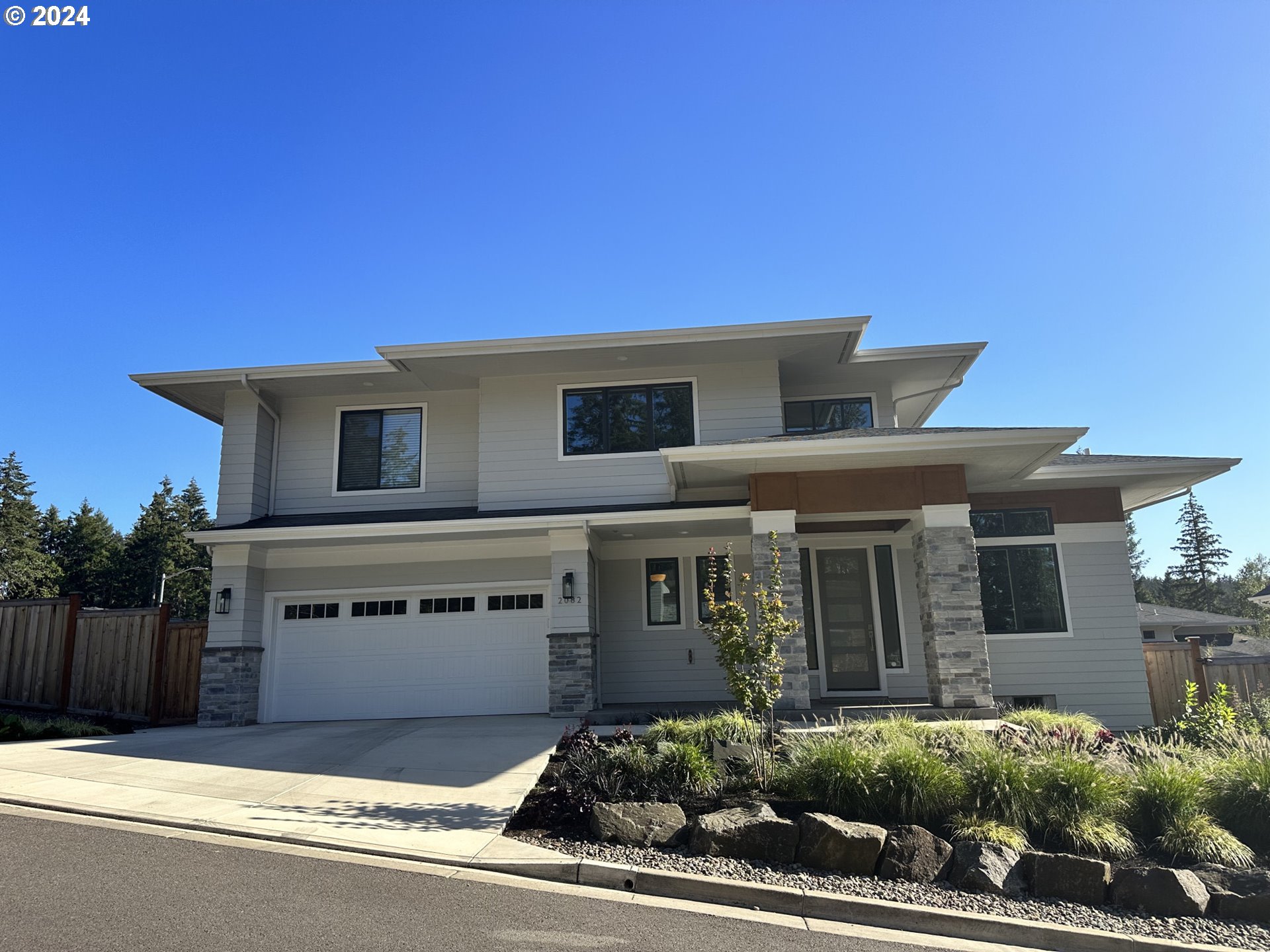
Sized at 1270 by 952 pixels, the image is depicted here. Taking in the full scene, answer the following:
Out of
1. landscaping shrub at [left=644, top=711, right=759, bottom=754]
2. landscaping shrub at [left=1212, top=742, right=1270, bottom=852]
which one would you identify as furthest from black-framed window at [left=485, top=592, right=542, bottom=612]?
landscaping shrub at [left=1212, top=742, right=1270, bottom=852]

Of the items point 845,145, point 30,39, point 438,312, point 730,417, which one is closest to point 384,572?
point 438,312

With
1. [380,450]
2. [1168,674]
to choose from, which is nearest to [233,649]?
[380,450]

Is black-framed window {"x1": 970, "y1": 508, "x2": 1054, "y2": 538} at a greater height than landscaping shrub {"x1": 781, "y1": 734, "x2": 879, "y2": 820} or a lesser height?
greater

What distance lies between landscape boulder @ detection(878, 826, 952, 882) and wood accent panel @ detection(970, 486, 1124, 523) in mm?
8320

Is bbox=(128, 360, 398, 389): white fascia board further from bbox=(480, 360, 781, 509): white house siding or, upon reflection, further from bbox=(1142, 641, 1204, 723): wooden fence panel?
bbox=(1142, 641, 1204, 723): wooden fence panel

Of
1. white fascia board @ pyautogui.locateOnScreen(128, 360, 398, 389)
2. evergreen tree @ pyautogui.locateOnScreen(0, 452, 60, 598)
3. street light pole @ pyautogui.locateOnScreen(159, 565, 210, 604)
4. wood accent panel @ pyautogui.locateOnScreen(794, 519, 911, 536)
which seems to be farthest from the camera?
evergreen tree @ pyautogui.locateOnScreen(0, 452, 60, 598)

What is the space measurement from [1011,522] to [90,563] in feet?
171

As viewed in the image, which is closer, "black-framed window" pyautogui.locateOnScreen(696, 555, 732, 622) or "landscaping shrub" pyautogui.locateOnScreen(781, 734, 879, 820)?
"landscaping shrub" pyautogui.locateOnScreen(781, 734, 879, 820)

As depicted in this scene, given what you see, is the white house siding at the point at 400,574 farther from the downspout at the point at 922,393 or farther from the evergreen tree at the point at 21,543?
the evergreen tree at the point at 21,543

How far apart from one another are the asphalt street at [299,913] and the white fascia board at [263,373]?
8987 mm

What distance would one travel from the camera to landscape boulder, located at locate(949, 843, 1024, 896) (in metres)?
5.49

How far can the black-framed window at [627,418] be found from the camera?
13.8m

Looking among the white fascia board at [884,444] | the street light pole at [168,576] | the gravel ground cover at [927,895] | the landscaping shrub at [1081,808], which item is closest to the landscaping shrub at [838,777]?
the gravel ground cover at [927,895]

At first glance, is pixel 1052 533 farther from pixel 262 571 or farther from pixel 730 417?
pixel 262 571
